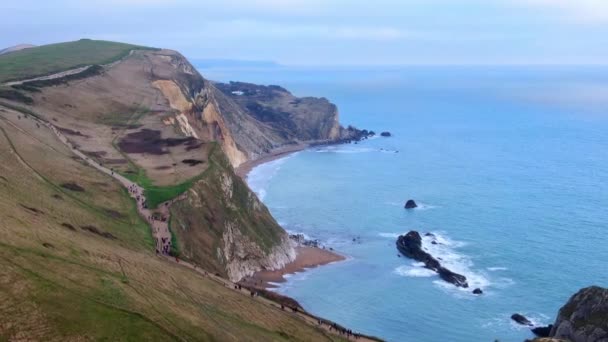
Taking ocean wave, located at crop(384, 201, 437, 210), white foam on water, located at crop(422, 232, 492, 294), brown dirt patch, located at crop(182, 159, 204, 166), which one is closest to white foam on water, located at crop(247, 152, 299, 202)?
ocean wave, located at crop(384, 201, 437, 210)

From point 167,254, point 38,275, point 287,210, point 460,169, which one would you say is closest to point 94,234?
point 167,254

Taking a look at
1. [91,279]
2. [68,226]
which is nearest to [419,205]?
[68,226]

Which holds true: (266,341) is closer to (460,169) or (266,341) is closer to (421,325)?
(421,325)

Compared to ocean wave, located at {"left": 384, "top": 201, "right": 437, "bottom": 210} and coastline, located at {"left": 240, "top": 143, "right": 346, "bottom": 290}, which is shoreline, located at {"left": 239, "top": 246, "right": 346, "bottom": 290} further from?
ocean wave, located at {"left": 384, "top": 201, "right": 437, "bottom": 210}

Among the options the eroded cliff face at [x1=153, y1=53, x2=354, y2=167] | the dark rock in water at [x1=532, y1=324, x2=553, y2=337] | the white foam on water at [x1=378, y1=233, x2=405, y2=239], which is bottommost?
the dark rock in water at [x1=532, y1=324, x2=553, y2=337]

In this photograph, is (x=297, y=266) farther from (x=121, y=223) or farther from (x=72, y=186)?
(x=72, y=186)

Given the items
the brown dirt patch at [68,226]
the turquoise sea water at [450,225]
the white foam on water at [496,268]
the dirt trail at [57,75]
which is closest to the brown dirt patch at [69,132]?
the dirt trail at [57,75]
